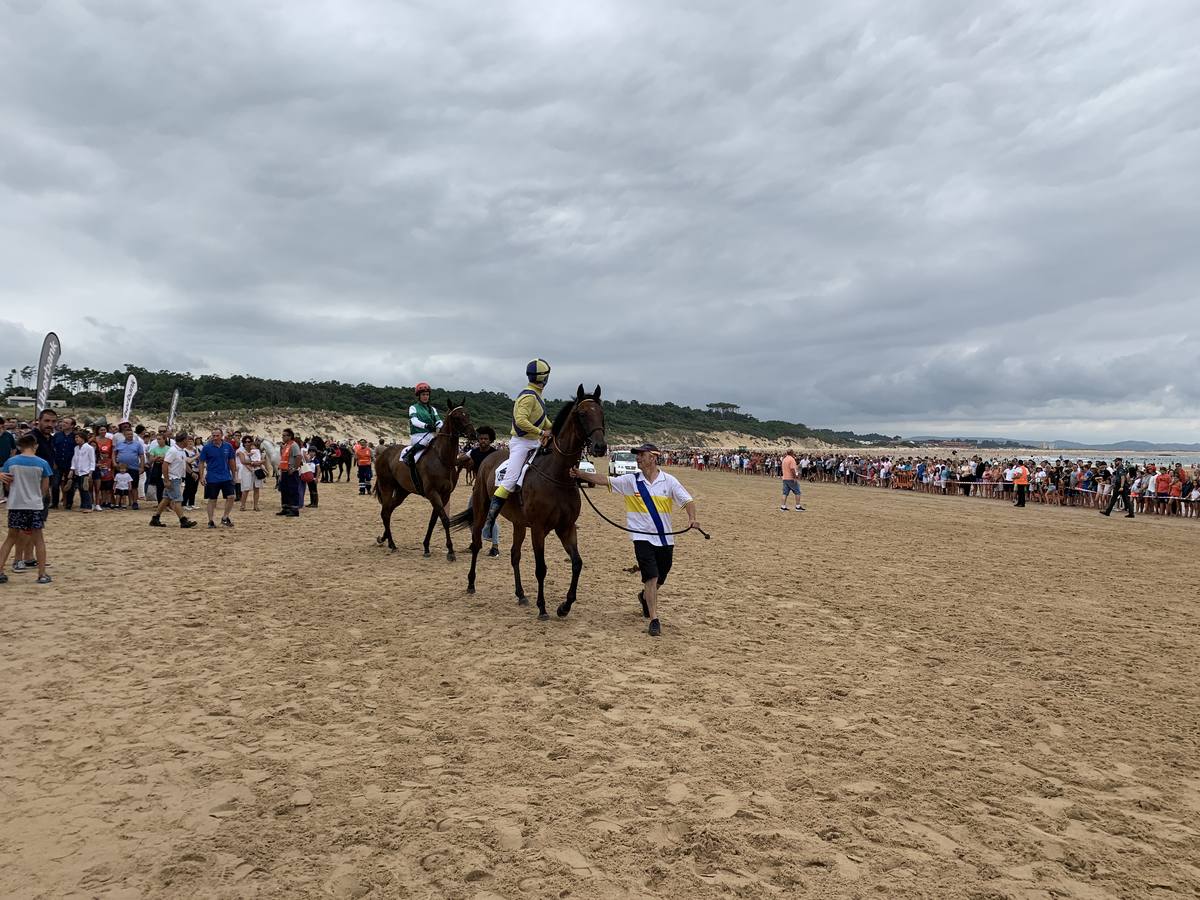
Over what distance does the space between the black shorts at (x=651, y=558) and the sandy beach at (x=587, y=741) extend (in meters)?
0.76

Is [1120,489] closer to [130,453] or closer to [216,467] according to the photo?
[216,467]

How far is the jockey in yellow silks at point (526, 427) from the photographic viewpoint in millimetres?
8312

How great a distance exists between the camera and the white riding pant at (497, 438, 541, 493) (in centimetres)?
832

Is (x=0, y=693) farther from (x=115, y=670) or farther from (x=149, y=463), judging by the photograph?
(x=149, y=463)

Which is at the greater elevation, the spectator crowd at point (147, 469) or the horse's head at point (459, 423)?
the horse's head at point (459, 423)

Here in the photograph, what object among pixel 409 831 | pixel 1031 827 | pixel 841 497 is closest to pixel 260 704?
pixel 409 831

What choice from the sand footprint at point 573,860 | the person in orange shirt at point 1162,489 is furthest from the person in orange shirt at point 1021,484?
the sand footprint at point 573,860

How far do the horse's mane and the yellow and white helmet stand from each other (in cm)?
59

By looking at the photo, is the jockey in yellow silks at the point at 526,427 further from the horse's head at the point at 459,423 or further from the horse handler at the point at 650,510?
the horse's head at the point at 459,423

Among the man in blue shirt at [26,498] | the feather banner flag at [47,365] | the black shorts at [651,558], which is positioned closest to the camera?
the black shorts at [651,558]

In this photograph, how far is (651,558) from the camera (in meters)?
7.58

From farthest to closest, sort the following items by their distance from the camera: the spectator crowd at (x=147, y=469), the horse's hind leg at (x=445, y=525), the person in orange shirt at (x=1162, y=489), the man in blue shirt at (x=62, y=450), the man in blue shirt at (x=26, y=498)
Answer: the person in orange shirt at (x=1162, y=489)
the man in blue shirt at (x=62, y=450)
the spectator crowd at (x=147, y=469)
the horse's hind leg at (x=445, y=525)
the man in blue shirt at (x=26, y=498)

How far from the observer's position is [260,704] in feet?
17.9

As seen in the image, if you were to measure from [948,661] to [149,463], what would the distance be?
20.0m
